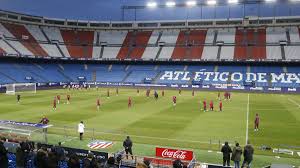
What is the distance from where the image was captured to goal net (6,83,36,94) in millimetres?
61553

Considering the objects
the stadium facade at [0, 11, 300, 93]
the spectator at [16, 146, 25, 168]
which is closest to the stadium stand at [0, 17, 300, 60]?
the stadium facade at [0, 11, 300, 93]

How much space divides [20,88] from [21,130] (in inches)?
1858

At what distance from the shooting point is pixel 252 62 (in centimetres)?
8288

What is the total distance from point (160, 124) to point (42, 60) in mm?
65667

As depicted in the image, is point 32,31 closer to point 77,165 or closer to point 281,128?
point 281,128

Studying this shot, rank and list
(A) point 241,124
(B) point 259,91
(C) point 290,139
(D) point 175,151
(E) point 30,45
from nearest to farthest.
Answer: (D) point 175,151, (C) point 290,139, (A) point 241,124, (B) point 259,91, (E) point 30,45

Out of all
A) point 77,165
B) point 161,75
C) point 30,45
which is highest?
point 30,45

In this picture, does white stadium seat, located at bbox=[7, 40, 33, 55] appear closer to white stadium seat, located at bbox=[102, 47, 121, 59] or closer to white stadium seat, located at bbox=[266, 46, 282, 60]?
white stadium seat, located at bbox=[102, 47, 121, 59]

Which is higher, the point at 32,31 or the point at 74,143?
the point at 32,31

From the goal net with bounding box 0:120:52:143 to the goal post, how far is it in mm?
40203

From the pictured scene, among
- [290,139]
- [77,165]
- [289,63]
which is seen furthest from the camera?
[289,63]

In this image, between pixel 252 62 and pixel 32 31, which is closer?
pixel 252 62

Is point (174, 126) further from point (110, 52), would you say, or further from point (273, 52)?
point (110, 52)

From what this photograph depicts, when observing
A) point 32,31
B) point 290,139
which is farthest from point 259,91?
point 32,31
